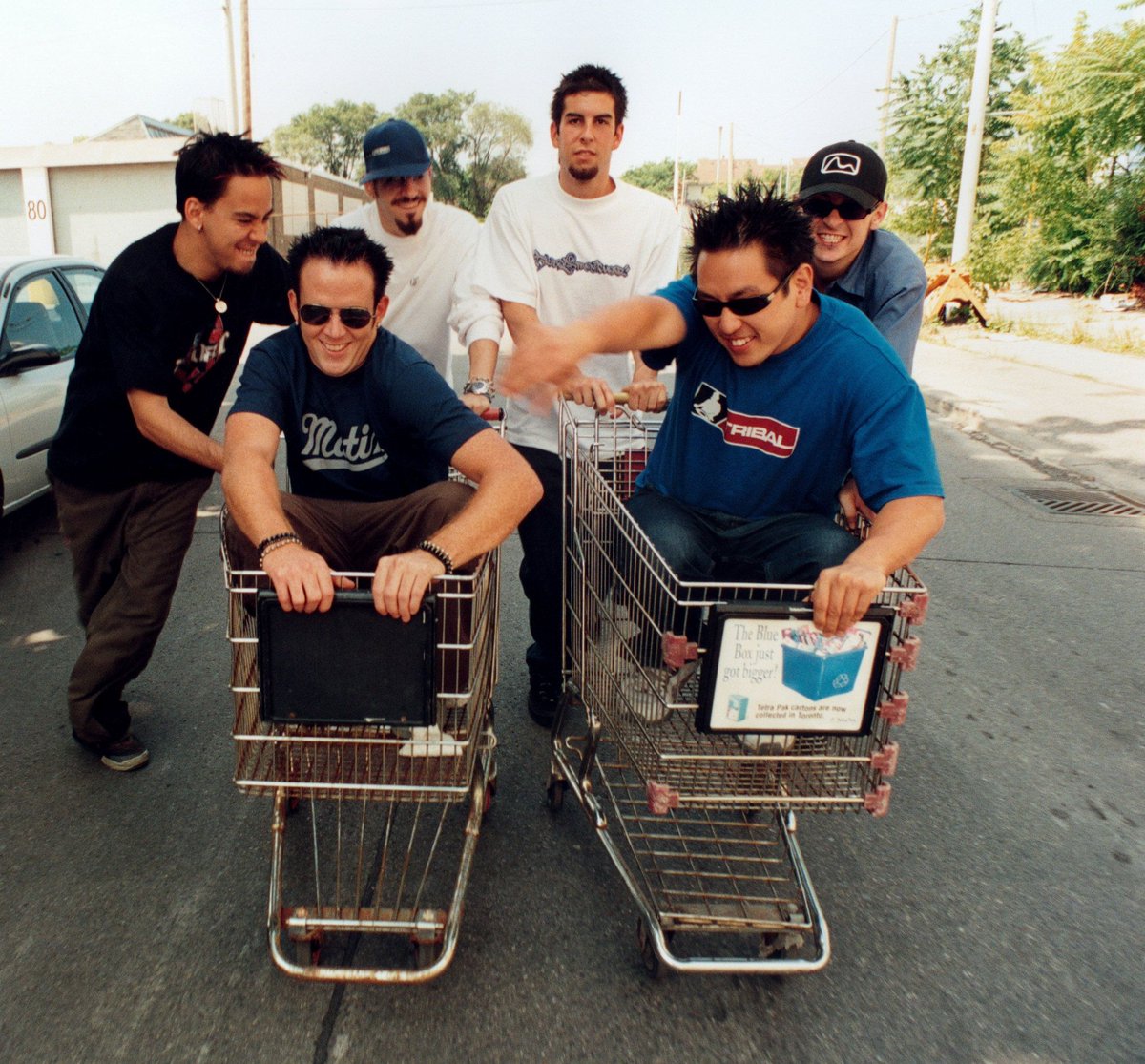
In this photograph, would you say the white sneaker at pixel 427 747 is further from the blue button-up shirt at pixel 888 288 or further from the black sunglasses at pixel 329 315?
the blue button-up shirt at pixel 888 288

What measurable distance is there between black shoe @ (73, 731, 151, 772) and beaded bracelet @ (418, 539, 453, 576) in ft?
5.88

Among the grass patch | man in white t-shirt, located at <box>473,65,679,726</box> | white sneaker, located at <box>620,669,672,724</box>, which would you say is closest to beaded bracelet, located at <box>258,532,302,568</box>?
white sneaker, located at <box>620,669,672,724</box>

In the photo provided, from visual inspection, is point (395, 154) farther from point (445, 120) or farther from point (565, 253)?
point (445, 120)

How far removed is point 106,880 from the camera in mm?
2822

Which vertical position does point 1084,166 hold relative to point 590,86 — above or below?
above

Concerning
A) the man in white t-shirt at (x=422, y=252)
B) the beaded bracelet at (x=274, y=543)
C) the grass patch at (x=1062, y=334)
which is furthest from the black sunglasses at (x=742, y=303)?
the grass patch at (x=1062, y=334)

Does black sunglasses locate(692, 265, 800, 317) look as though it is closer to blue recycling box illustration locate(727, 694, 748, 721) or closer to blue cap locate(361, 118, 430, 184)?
blue recycling box illustration locate(727, 694, 748, 721)

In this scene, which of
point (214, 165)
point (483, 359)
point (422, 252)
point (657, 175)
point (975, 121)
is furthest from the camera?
point (657, 175)

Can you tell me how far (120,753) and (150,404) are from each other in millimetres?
1273

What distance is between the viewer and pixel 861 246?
336 centimetres

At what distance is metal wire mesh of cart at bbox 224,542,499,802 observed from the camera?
7.63 feet

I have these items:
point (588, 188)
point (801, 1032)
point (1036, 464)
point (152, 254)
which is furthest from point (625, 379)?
point (1036, 464)

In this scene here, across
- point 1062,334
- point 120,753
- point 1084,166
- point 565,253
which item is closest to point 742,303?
point 565,253

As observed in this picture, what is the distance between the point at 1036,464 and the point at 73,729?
801 cm
